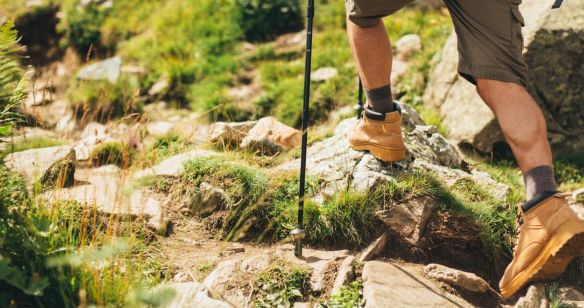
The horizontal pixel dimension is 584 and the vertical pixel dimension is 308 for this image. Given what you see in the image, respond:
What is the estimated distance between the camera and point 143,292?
344 centimetres

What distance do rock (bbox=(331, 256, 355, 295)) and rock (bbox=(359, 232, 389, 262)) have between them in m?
0.22

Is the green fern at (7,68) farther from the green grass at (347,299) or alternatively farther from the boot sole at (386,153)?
the boot sole at (386,153)

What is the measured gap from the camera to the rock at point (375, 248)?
454 cm

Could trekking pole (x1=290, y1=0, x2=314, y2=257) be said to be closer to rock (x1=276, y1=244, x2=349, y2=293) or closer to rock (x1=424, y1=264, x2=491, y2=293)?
rock (x1=276, y1=244, x2=349, y2=293)

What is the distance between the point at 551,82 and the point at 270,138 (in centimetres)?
314

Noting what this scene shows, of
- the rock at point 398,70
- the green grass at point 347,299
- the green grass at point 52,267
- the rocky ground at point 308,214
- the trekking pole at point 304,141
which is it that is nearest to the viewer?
the green grass at point 52,267

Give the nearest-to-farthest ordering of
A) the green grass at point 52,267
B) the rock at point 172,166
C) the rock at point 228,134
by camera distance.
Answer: the green grass at point 52,267
the rock at point 172,166
the rock at point 228,134

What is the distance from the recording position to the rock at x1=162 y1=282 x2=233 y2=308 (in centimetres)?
352

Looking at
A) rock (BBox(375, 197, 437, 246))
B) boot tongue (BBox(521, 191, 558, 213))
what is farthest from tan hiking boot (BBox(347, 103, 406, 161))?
boot tongue (BBox(521, 191, 558, 213))

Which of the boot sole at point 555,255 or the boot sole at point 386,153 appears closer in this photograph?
the boot sole at point 555,255

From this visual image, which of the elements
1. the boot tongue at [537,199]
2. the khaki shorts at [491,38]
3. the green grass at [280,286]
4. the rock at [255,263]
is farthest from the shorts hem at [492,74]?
the rock at [255,263]

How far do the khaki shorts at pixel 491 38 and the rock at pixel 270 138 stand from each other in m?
2.22

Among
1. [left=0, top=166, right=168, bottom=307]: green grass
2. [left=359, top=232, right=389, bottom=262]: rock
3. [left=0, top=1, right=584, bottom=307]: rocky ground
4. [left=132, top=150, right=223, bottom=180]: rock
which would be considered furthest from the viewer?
[left=132, top=150, right=223, bottom=180]: rock

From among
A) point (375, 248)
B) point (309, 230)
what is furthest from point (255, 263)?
point (375, 248)
